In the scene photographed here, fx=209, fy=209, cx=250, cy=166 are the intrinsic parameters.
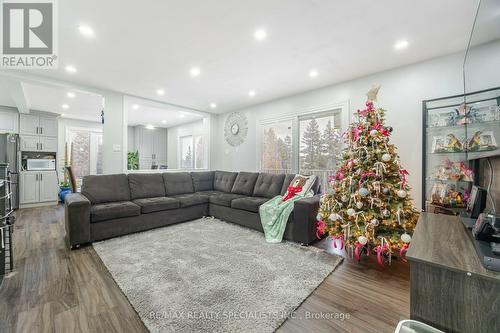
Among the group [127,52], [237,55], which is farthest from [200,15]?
[127,52]

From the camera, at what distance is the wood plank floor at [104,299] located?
1459mm

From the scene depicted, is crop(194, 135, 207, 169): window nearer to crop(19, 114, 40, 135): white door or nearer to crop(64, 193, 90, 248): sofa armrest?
crop(19, 114, 40, 135): white door

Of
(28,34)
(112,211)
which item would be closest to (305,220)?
(112,211)

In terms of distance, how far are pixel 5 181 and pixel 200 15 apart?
244cm

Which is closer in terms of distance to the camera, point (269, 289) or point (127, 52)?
point (269, 289)

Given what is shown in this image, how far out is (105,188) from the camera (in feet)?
11.6

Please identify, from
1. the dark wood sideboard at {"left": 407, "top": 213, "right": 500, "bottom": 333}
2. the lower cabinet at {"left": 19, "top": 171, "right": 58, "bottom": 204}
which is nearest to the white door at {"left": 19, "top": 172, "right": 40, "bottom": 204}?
the lower cabinet at {"left": 19, "top": 171, "right": 58, "bottom": 204}

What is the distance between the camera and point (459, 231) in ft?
4.53

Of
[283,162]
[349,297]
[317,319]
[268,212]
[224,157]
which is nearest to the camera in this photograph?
[317,319]

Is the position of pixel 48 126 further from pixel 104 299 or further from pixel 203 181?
pixel 104 299

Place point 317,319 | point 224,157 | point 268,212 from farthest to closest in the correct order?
point 224,157 < point 268,212 < point 317,319

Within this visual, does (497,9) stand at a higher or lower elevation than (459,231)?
higher

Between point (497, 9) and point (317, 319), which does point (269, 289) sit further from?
point (497, 9)

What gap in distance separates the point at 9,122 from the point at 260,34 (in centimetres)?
661
